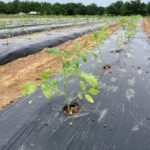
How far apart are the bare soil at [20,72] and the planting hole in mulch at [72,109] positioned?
0.83m

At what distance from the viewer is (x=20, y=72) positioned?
5.12m

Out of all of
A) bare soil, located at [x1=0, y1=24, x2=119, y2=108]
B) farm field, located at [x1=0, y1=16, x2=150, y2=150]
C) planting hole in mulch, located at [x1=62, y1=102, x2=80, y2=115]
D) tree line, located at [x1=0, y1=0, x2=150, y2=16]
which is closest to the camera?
farm field, located at [x1=0, y1=16, x2=150, y2=150]

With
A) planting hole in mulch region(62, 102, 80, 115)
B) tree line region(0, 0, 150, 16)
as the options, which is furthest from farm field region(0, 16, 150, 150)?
tree line region(0, 0, 150, 16)

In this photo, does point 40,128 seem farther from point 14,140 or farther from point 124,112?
point 124,112

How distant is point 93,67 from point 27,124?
211 cm

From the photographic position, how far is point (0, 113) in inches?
118

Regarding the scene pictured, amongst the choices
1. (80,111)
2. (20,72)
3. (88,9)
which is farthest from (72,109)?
(88,9)

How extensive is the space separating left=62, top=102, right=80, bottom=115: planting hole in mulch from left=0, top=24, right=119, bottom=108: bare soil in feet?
2.71

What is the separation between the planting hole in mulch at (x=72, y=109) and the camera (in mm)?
2783

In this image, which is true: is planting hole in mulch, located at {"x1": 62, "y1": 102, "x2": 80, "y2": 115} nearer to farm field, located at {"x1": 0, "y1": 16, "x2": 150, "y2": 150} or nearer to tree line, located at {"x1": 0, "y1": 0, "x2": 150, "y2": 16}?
farm field, located at {"x1": 0, "y1": 16, "x2": 150, "y2": 150}

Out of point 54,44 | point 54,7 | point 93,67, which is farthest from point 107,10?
point 93,67

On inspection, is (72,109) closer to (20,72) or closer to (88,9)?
(20,72)

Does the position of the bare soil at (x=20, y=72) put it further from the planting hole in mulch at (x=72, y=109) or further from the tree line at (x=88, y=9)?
the tree line at (x=88, y=9)

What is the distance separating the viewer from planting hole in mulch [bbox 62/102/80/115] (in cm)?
278
